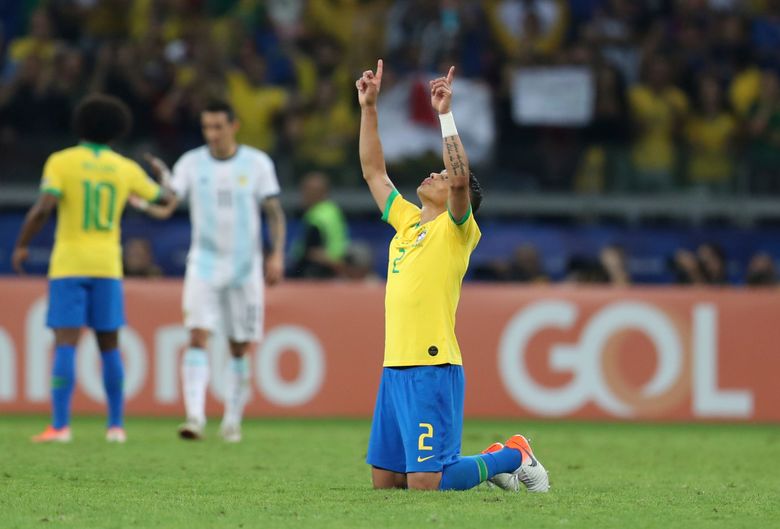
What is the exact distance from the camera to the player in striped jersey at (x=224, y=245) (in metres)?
11.3

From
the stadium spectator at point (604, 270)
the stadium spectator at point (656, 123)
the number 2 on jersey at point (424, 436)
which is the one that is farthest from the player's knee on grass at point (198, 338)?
the stadium spectator at point (656, 123)

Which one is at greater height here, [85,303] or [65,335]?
[85,303]

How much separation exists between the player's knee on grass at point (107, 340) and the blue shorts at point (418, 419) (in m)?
3.67

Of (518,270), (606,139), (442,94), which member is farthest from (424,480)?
(606,139)

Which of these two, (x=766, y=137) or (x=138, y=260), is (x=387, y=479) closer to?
(x=138, y=260)

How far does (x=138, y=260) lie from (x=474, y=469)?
7.99 metres

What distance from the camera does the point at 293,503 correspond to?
7.11 meters

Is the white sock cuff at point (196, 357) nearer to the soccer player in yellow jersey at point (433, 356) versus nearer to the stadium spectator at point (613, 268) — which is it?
the soccer player in yellow jersey at point (433, 356)

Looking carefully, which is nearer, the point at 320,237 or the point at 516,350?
the point at 516,350

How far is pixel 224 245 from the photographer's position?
1142 cm

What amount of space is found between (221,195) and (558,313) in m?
4.29

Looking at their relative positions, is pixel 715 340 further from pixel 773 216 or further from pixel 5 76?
pixel 5 76

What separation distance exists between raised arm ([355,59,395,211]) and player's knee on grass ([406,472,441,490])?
147 cm


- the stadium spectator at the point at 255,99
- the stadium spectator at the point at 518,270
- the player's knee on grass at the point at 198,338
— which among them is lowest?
the player's knee on grass at the point at 198,338
